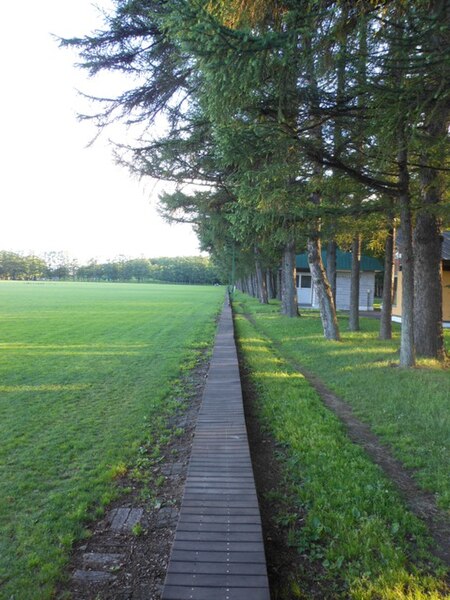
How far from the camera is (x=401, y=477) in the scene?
4398mm

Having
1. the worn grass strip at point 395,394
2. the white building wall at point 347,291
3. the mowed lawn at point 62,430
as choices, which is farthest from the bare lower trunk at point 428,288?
the white building wall at point 347,291

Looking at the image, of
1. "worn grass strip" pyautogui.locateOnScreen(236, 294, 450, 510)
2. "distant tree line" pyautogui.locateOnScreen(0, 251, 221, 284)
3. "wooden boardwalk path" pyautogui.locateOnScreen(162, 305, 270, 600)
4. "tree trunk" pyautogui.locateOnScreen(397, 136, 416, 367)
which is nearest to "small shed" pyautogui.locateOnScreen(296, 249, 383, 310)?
"worn grass strip" pyautogui.locateOnScreen(236, 294, 450, 510)

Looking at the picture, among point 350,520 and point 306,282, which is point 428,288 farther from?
point 306,282

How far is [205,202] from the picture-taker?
15156mm

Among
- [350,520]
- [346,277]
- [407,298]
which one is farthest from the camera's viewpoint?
[346,277]

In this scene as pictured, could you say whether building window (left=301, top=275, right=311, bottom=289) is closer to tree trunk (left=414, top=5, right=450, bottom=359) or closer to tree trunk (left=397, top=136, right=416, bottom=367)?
tree trunk (left=414, top=5, right=450, bottom=359)

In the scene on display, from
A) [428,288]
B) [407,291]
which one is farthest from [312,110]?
[428,288]

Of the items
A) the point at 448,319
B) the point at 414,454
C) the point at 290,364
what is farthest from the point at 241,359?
the point at 448,319

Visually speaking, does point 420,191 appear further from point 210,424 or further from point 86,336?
point 86,336

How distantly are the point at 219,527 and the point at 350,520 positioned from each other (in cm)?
110

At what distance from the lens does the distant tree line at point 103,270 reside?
13762cm

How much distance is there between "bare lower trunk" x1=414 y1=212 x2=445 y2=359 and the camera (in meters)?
8.95

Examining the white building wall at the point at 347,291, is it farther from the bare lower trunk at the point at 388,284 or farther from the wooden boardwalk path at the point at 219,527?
the wooden boardwalk path at the point at 219,527

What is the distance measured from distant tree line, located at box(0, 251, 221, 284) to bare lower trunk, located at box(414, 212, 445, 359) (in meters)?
126
